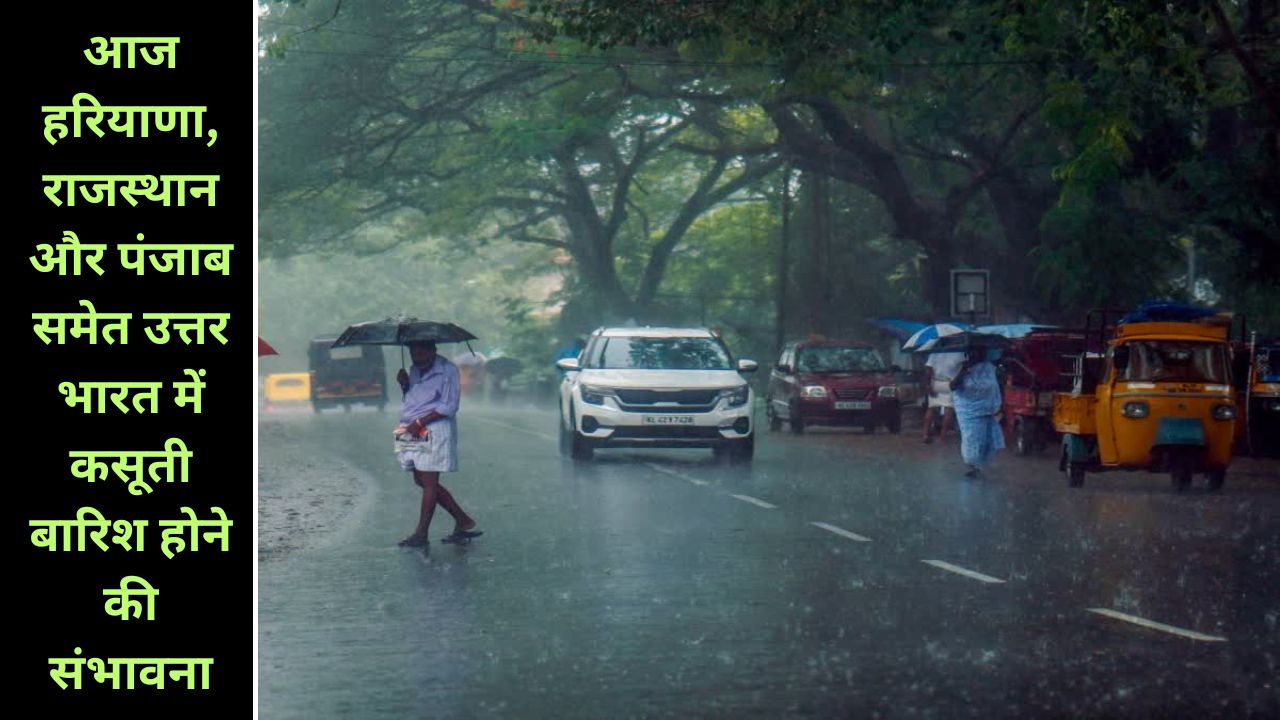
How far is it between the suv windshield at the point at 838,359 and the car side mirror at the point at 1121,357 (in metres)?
17.2

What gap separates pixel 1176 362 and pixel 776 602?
11.5 metres

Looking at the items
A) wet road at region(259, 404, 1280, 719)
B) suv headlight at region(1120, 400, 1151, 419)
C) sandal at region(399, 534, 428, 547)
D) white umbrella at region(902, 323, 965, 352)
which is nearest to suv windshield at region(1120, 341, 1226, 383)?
suv headlight at region(1120, 400, 1151, 419)

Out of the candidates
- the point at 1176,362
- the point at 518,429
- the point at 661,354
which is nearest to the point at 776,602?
the point at 1176,362

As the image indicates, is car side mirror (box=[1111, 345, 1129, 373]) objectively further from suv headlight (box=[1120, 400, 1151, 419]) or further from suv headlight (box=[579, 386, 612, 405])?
suv headlight (box=[579, 386, 612, 405])

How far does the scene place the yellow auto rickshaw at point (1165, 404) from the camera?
888 inches

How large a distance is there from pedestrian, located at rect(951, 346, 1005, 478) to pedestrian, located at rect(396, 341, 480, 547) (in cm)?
1013

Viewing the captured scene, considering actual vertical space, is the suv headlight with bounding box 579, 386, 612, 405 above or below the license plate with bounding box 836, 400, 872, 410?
above

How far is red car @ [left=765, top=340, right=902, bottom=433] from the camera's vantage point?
3959 centimetres

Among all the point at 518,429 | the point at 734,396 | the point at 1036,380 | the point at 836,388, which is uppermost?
the point at 1036,380

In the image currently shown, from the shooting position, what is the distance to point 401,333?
55.0 feet

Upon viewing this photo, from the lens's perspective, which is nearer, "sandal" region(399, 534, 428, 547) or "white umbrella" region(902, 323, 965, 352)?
"sandal" region(399, 534, 428, 547)

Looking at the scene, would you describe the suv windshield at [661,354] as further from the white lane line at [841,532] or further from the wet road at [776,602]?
the white lane line at [841,532]

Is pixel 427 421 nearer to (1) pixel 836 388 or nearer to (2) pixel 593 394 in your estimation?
(2) pixel 593 394

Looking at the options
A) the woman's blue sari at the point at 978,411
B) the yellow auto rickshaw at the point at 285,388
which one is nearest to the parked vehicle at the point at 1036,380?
the woman's blue sari at the point at 978,411
